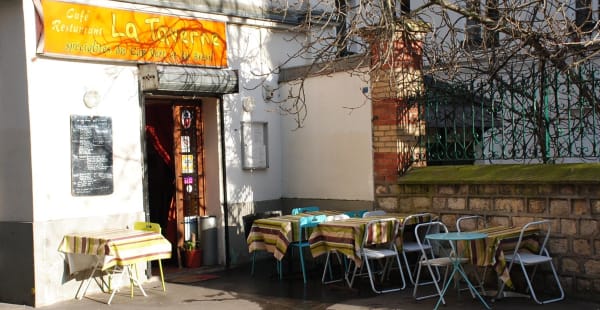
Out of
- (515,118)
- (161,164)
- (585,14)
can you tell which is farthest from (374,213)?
(585,14)

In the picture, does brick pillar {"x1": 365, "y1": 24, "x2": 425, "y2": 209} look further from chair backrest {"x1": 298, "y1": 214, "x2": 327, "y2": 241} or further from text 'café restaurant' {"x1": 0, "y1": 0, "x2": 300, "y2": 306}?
text 'café restaurant' {"x1": 0, "y1": 0, "x2": 300, "y2": 306}

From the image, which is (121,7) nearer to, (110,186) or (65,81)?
(65,81)

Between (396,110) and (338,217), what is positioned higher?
(396,110)

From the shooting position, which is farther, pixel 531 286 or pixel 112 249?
pixel 112 249

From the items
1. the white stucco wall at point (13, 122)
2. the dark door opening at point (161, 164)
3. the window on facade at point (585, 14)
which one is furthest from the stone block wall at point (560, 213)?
the white stucco wall at point (13, 122)

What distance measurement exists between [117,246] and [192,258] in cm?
259

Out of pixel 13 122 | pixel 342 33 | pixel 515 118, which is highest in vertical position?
pixel 342 33

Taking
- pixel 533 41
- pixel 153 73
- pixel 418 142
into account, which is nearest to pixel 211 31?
pixel 153 73

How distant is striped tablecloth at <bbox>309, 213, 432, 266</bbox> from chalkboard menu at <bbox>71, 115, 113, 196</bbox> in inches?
110

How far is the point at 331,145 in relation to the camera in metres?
10.4

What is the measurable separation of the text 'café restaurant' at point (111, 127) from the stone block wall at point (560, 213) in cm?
365

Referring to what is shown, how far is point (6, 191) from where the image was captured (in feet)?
27.8

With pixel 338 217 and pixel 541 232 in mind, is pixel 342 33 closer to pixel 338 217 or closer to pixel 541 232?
pixel 338 217

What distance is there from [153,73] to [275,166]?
2.72 m
